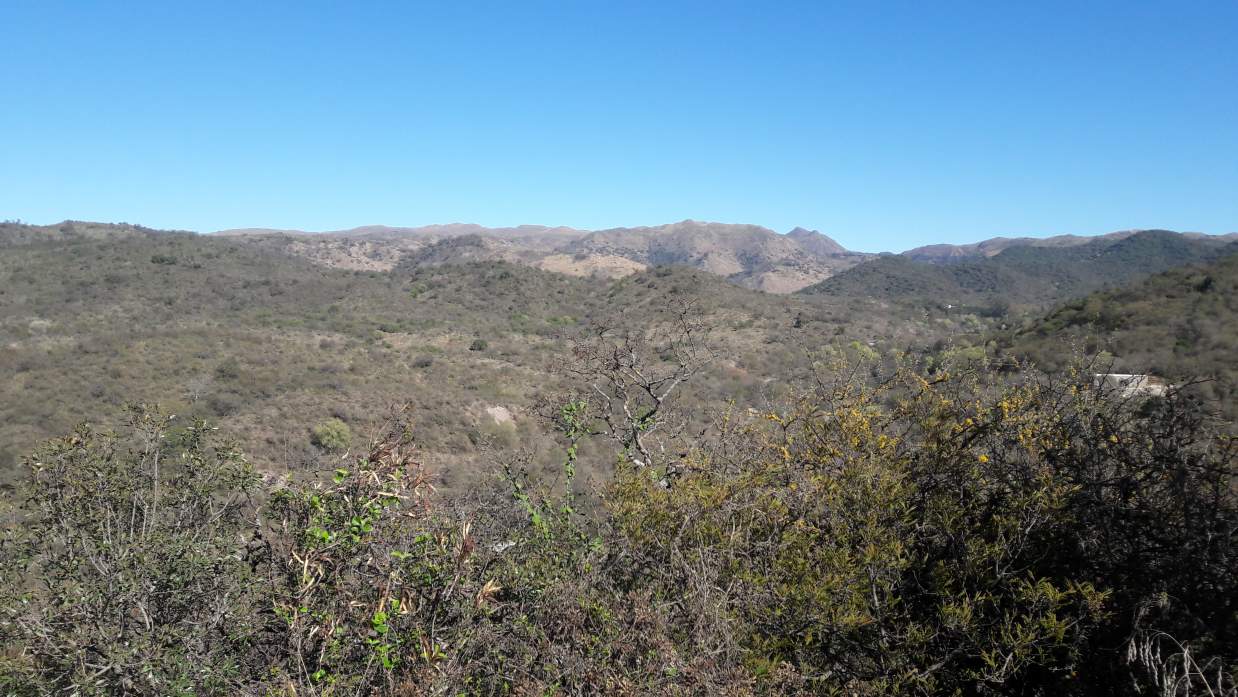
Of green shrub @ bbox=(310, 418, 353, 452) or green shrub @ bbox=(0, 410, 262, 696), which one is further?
green shrub @ bbox=(310, 418, 353, 452)

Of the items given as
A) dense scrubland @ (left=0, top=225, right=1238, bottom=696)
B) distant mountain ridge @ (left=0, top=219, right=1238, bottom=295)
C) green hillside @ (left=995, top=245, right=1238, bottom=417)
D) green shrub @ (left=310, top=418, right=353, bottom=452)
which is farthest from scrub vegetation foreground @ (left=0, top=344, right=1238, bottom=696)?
distant mountain ridge @ (left=0, top=219, right=1238, bottom=295)

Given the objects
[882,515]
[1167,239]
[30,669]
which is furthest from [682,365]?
[1167,239]

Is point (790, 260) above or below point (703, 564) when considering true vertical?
above

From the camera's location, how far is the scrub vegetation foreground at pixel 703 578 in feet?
11.3

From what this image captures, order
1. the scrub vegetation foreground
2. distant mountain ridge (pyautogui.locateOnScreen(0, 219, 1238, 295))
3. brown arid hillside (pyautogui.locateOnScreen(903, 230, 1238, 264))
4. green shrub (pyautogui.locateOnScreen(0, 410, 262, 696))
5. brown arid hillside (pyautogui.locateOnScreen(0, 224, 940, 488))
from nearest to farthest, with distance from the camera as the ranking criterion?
the scrub vegetation foreground
green shrub (pyautogui.locateOnScreen(0, 410, 262, 696))
brown arid hillside (pyautogui.locateOnScreen(0, 224, 940, 488))
distant mountain ridge (pyautogui.locateOnScreen(0, 219, 1238, 295))
brown arid hillside (pyautogui.locateOnScreen(903, 230, 1238, 264))

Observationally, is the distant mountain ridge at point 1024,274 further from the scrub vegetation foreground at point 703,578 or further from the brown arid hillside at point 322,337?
the scrub vegetation foreground at point 703,578

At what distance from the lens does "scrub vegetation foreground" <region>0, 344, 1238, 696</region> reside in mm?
3439

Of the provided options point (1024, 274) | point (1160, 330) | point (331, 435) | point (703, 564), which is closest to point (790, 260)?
point (1024, 274)

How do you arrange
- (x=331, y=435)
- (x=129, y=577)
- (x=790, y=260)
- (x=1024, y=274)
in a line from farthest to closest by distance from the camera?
(x=790, y=260)
(x=1024, y=274)
(x=331, y=435)
(x=129, y=577)

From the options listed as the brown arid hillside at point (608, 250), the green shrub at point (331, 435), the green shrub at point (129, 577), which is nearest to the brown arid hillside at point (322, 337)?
the green shrub at point (331, 435)

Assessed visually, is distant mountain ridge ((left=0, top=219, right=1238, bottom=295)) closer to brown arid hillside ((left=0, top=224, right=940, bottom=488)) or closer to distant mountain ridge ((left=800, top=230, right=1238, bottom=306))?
distant mountain ridge ((left=800, top=230, right=1238, bottom=306))

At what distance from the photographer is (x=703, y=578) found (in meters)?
3.83

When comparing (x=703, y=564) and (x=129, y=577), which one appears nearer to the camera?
(x=703, y=564)

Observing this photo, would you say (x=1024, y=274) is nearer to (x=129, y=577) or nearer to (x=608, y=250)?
(x=608, y=250)
